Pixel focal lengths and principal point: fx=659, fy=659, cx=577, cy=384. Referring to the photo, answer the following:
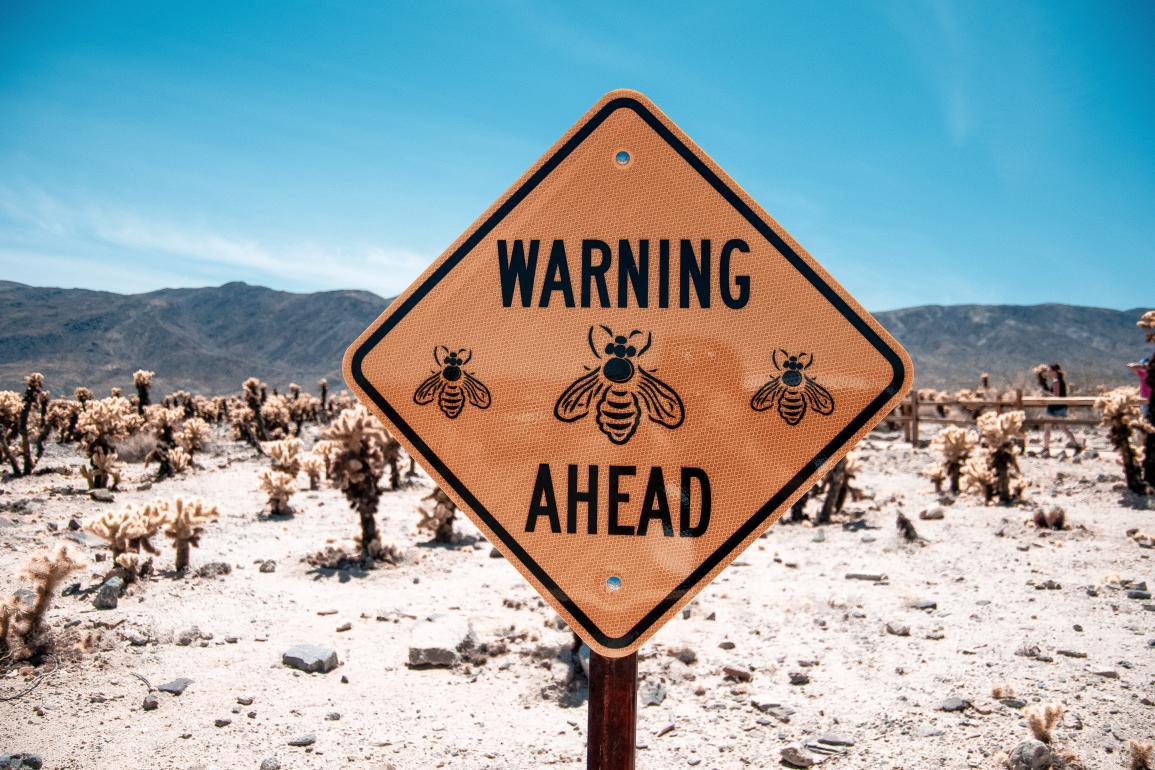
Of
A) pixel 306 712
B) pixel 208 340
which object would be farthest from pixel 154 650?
pixel 208 340

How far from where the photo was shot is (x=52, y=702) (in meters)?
4.26

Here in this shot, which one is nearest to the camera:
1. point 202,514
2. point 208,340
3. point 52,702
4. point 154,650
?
point 52,702

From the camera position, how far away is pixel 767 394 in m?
1.49

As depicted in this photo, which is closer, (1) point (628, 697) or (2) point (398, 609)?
(1) point (628, 697)

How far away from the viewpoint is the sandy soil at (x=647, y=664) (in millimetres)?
3855

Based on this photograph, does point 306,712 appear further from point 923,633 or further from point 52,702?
point 923,633

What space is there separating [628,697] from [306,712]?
3.62 m

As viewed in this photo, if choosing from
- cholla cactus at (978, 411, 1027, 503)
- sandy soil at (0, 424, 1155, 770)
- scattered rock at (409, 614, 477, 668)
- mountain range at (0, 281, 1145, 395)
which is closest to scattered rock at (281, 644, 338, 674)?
sandy soil at (0, 424, 1155, 770)

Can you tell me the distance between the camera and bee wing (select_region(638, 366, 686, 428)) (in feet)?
4.94

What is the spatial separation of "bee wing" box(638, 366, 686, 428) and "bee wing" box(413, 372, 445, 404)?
48 cm

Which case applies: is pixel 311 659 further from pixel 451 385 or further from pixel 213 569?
pixel 451 385

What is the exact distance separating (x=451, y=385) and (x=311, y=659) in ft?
14.1

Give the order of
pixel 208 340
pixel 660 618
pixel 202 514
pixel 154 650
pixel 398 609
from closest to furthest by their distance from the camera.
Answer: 1. pixel 660 618
2. pixel 154 650
3. pixel 398 609
4. pixel 202 514
5. pixel 208 340

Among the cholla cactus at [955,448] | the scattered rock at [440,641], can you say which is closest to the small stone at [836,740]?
the scattered rock at [440,641]
